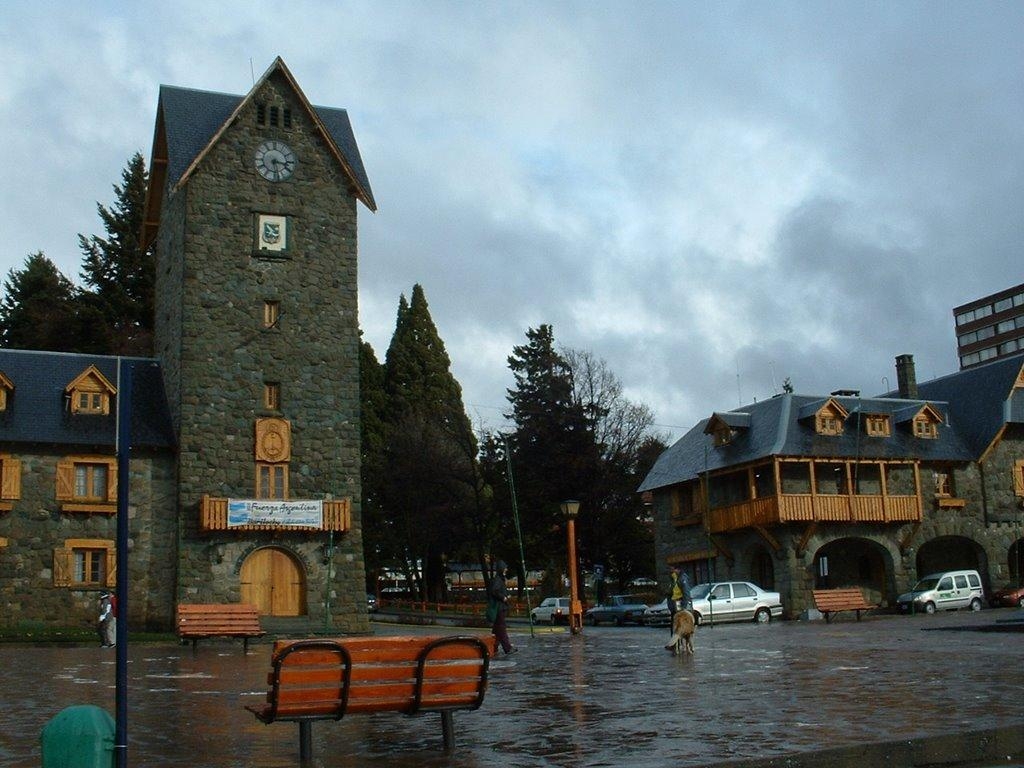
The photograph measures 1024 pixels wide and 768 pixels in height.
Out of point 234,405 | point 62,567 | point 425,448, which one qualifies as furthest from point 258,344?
point 425,448

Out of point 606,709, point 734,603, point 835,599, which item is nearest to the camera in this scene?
point 606,709

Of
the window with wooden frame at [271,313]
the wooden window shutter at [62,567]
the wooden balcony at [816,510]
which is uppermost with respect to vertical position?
the window with wooden frame at [271,313]

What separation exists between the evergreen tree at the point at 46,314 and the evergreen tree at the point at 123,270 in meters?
1.00

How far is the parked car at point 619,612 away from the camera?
48228 millimetres

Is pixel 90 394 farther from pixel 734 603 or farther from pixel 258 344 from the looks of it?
pixel 734 603

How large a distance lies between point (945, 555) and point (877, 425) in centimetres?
709

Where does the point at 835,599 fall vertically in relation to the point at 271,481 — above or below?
below

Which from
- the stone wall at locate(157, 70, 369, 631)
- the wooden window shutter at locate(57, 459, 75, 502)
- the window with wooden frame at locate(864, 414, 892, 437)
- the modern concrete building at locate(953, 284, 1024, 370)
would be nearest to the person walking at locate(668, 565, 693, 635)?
the stone wall at locate(157, 70, 369, 631)

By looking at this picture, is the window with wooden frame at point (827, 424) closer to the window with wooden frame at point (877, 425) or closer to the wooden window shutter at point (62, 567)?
the window with wooden frame at point (877, 425)

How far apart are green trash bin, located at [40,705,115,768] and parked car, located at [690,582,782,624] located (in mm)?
33788

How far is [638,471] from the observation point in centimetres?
6569

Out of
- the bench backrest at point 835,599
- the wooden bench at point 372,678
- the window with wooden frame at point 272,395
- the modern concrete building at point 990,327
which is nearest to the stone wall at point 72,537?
the window with wooden frame at point 272,395

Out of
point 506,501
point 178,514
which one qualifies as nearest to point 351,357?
point 178,514

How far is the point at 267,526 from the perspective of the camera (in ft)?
119
